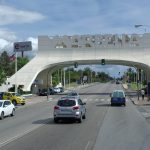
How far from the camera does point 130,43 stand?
292 ft

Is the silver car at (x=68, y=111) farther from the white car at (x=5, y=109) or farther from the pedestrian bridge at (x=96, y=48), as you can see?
the pedestrian bridge at (x=96, y=48)

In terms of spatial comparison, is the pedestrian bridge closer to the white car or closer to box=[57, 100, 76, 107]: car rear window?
the white car

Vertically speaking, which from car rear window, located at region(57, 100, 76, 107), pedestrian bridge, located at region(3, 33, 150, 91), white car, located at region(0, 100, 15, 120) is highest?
Result: pedestrian bridge, located at region(3, 33, 150, 91)

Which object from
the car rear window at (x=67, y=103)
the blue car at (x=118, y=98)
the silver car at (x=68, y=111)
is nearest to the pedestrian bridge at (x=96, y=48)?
the blue car at (x=118, y=98)

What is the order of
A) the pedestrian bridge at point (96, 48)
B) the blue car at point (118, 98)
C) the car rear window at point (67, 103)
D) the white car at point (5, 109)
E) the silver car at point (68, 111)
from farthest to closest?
the pedestrian bridge at point (96, 48)
the blue car at point (118, 98)
the white car at point (5, 109)
the car rear window at point (67, 103)
the silver car at point (68, 111)

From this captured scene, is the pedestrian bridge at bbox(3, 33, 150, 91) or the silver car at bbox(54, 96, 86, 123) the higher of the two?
the pedestrian bridge at bbox(3, 33, 150, 91)

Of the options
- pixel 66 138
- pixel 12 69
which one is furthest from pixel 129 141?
pixel 12 69

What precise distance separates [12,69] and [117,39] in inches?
3303

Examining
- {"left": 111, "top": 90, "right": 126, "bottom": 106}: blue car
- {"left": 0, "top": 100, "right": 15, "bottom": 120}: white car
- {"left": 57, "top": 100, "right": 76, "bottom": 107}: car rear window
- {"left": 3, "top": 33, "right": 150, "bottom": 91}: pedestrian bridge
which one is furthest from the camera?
{"left": 3, "top": 33, "right": 150, "bottom": 91}: pedestrian bridge

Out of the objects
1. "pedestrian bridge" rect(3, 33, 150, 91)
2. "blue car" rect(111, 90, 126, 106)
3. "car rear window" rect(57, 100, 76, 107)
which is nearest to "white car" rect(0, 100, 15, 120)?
"car rear window" rect(57, 100, 76, 107)

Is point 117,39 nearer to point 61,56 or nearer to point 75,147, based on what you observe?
point 61,56

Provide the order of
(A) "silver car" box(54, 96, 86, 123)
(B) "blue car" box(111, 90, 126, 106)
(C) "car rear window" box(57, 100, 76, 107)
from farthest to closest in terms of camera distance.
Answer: (B) "blue car" box(111, 90, 126, 106) < (C) "car rear window" box(57, 100, 76, 107) < (A) "silver car" box(54, 96, 86, 123)

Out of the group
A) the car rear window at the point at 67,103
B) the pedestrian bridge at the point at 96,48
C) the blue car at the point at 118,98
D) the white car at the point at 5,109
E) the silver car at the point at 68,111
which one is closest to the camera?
the silver car at the point at 68,111

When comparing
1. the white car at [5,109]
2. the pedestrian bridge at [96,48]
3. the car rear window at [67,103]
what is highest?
the pedestrian bridge at [96,48]
